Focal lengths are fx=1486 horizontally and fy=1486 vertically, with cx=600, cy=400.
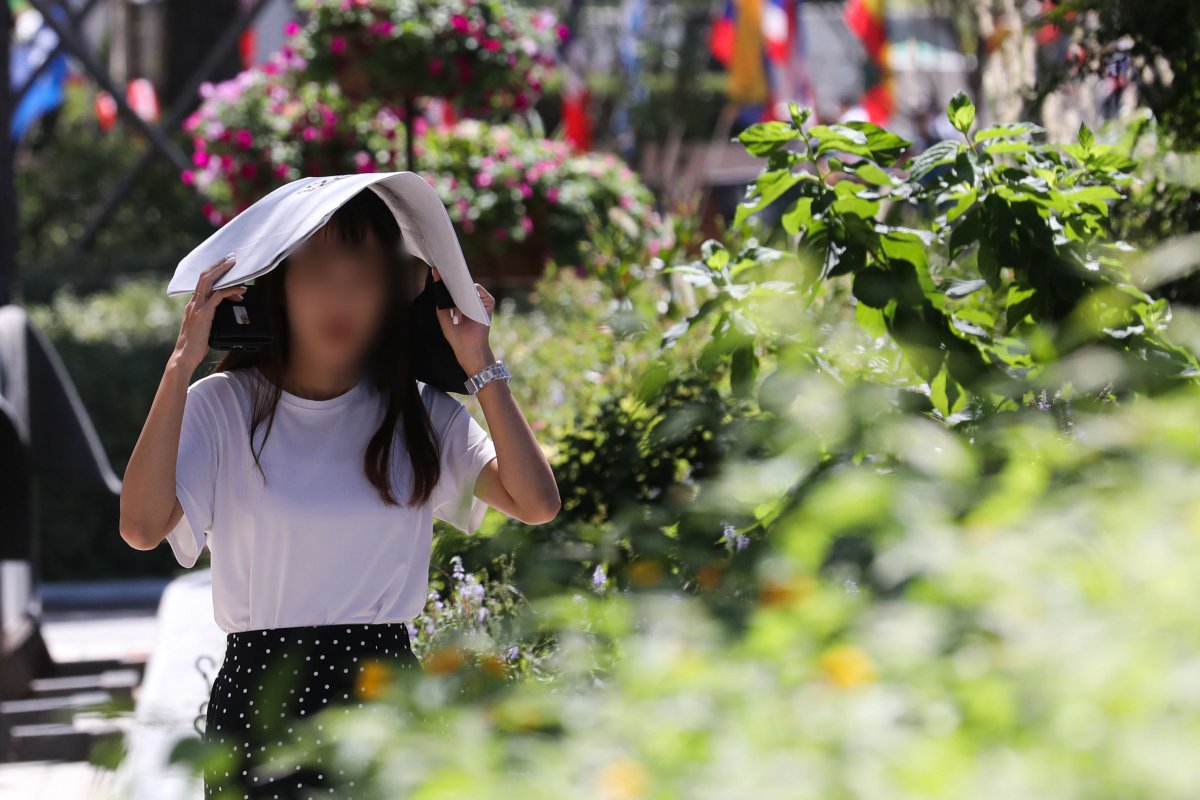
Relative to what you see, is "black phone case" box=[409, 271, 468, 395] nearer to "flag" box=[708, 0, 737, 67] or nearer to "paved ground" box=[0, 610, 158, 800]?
"paved ground" box=[0, 610, 158, 800]

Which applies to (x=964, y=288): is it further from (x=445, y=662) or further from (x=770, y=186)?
(x=445, y=662)

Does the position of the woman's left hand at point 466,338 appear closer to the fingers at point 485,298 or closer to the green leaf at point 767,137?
the fingers at point 485,298

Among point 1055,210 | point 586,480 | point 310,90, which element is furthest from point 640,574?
point 310,90

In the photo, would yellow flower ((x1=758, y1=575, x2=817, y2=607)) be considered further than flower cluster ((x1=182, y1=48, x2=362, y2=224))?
No

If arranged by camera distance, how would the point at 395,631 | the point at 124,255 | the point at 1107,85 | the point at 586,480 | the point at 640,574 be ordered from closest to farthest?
the point at 640,574 < the point at 395,631 < the point at 586,480 < the point at 1107,85 < the point at 124,255

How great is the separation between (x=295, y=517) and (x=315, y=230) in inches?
17.0

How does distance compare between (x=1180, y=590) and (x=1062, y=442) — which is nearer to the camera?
(x=1180, y=590)

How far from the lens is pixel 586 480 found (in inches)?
129

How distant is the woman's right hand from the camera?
2.17 meters

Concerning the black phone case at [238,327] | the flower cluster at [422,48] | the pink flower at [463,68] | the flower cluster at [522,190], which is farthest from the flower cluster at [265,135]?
the black phone case at [238,327]

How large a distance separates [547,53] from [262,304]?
6.03 m

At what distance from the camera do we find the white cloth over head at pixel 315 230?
211 centimetres

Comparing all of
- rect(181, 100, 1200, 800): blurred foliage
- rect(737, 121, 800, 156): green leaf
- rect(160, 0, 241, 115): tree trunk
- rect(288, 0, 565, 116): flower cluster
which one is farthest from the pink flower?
rect(160, 0, 241, 115): tree trunk

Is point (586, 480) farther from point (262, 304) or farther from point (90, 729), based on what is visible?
point (90, 729)
